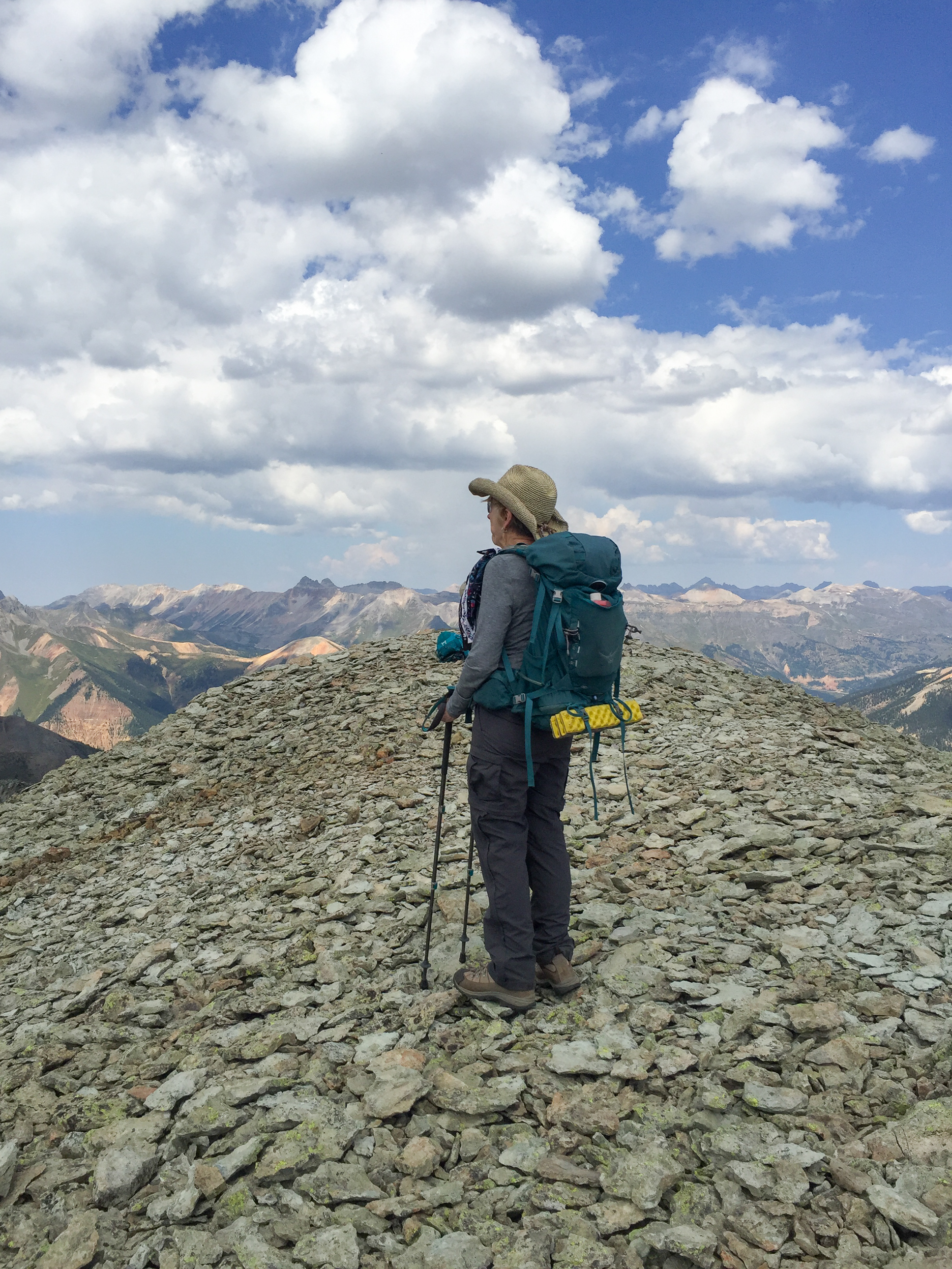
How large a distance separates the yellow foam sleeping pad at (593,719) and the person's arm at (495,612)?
668 millimetres

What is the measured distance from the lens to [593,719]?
6.05 metres

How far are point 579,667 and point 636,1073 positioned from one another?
293cm

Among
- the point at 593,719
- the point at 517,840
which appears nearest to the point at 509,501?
the point at 593,719

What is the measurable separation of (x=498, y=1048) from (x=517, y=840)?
5.13ft

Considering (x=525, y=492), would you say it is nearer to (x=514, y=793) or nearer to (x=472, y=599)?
(x=472, y=599)

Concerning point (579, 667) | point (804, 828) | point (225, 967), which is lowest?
point (225, 967)

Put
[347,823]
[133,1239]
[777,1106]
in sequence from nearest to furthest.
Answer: [133,1239] → [777,1106] → [347,823]

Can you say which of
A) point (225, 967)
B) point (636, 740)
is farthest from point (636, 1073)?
point (636, 740)

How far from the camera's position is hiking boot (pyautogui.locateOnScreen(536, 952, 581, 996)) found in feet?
21.0

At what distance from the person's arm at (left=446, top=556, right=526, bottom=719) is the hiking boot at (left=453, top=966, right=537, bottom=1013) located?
2598 millimetres

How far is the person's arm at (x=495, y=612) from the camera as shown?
595 cm

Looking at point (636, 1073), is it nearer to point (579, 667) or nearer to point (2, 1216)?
point (579, 667)

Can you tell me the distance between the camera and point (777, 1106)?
15.5 feet

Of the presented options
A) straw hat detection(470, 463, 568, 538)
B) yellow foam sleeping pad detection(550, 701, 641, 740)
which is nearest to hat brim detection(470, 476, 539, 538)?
straw hat detection(470, 463, 568, 538)
